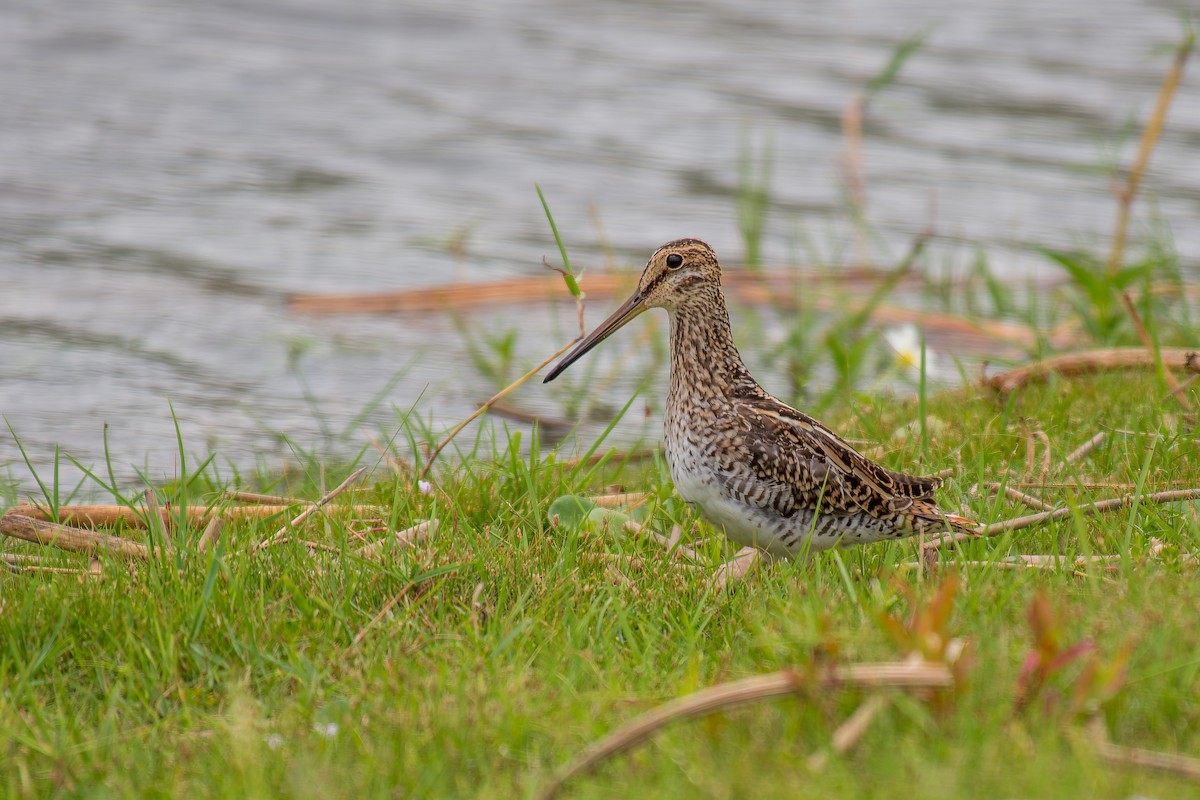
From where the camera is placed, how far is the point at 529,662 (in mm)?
4012

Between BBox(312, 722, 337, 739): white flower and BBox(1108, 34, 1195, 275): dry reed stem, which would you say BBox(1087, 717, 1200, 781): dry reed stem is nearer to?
BBox(312, 722, 337, 739): white flower

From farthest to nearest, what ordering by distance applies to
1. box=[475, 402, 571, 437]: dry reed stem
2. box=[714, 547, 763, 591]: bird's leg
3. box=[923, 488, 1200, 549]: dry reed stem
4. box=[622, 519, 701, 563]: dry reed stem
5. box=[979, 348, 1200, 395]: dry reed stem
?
box=[475, 402, 571, 437]: dry reed stem < box=[979, 348, 1200, 395]: dry reed stem < box=[622, 519, 701, 563]: dry reed stem < box=[923, 488, 1200, 549]: dry reed stem < box=[714, 547, 763, 591]: bird's leg

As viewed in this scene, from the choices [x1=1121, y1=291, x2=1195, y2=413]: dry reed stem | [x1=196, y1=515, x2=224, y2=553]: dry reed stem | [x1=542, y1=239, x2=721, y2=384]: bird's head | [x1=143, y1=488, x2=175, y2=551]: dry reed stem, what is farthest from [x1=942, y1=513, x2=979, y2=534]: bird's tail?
[x1=143, y1=488, x2=175, y2=551]: dry reed stem

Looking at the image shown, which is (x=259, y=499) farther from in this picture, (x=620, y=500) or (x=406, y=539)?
(x=620, y=500)

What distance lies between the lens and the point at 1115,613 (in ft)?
12.6

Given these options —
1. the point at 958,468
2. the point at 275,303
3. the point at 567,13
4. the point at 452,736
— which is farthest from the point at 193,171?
the point at 452,736

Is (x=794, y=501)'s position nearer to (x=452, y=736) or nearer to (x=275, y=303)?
(x=452, y=736)

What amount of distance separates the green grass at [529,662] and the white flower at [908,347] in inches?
97.7

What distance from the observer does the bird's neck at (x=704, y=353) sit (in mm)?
5375

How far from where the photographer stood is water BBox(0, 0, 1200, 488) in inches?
348

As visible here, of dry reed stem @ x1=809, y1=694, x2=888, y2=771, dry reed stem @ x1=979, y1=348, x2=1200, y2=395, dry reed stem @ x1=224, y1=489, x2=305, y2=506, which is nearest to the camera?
dry reed stem @ x1=809, y1=694, x2=888, y2=771

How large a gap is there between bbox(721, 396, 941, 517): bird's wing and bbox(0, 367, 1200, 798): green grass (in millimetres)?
201

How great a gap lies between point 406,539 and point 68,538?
1087 mm

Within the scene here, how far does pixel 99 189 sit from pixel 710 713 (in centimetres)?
960
